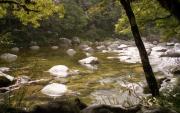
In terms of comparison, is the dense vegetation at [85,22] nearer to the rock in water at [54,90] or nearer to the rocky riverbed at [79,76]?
the rocky riverbed at [79,76]

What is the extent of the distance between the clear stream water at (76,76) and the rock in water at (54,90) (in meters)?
0.32

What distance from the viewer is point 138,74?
22.8 meters

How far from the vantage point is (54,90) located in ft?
57.7

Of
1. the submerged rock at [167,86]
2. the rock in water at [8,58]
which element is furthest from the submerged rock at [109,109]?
the rock in water at [8,58]

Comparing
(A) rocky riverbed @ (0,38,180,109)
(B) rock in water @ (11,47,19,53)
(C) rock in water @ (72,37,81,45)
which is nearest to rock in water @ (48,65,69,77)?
(A) rocky riverbed @ (0,38,180,109)

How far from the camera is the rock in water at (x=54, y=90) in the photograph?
17.2 meters

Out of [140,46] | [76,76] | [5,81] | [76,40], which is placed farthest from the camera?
[76,40]

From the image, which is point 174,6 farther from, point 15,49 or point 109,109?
point 15,49

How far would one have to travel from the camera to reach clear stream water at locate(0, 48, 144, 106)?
16.6 metres

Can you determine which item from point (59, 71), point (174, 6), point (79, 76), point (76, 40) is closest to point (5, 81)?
point (79, 76)

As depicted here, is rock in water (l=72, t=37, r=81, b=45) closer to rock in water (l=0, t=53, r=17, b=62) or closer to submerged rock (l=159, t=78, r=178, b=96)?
rock in water (l=0, t=53, r=17, b=62)

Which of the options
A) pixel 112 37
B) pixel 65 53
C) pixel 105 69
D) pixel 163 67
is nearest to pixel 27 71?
pixel 105 69

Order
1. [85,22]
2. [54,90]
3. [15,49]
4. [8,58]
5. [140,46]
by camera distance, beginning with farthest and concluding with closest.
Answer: [85,22] < [15,49] < [8,58] < [54,90] < [140,46]

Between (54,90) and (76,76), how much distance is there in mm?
4618
